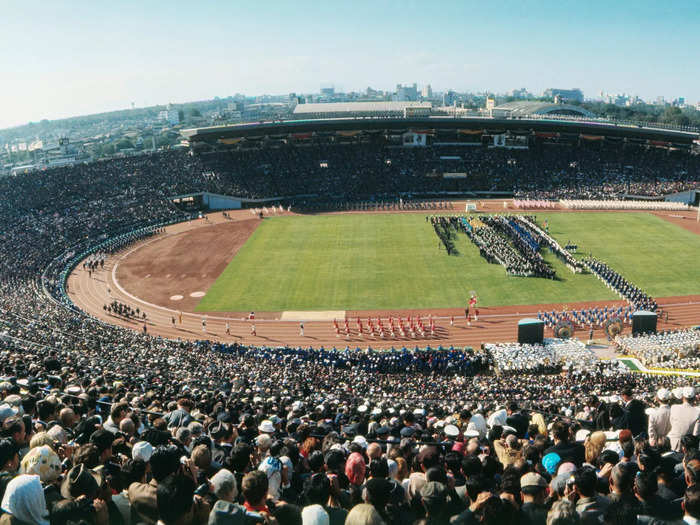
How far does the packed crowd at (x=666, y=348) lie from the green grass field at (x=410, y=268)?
840 centimetres

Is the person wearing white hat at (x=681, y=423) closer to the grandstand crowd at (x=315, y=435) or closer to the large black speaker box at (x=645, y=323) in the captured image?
the grandstand crowd at (x=315, y=435)

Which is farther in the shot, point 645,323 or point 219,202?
point 219,202

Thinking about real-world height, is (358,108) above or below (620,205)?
above

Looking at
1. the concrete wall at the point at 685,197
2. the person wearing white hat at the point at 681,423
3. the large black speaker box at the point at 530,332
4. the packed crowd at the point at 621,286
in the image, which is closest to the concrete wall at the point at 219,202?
the packed crowd at the point at 621,286

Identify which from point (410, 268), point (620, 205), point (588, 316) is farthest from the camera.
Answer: point (620, 205)

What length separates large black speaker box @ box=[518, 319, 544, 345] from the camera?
32.8 meters

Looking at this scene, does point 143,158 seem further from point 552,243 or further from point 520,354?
point 520,354

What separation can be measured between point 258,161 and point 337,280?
4893cm

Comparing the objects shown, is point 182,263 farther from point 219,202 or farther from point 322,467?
point 322,467

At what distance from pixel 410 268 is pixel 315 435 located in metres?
38.9

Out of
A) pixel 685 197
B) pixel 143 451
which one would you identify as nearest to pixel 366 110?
pixel 685 197

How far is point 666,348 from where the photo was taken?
3034 centimetres

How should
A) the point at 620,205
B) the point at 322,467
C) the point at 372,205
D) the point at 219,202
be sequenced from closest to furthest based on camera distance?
the point at 322,467 → the point at 620,205 → the point at 372,205 → the point at 219,202

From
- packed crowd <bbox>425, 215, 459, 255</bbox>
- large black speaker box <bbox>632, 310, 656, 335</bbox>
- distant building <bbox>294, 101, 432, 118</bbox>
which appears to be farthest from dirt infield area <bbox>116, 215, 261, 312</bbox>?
distant building <bbox>294, 101, 432, 118</bbox>
